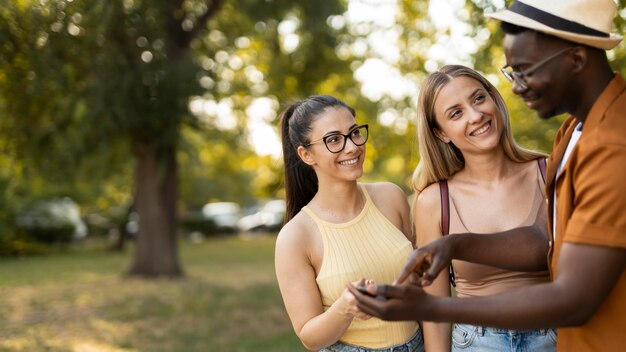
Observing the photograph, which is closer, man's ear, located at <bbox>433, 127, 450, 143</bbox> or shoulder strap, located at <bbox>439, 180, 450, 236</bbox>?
shoulder strap, located at <bbox>439, 180, 450, 236</bbox>

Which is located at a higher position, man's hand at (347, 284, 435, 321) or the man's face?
the man's face

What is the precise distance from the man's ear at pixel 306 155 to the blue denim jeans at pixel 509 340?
1056 mm

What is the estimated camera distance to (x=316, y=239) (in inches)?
125

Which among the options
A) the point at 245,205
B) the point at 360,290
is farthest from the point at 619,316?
the point at 245,205

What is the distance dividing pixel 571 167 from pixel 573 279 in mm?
307

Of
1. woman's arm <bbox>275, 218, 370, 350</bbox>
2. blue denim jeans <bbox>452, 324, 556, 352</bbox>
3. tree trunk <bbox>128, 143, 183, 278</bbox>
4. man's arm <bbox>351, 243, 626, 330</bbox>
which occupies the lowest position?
tree trunk <bbox>128, 143, 183, 278</bbox>

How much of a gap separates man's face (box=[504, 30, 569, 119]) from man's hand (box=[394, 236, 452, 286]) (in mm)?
537

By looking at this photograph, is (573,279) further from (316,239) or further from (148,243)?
(148,243)

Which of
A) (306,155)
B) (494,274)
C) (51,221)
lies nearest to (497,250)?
(494,274)

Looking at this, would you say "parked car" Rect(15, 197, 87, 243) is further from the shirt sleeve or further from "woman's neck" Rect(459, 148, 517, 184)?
the shirt sleeve

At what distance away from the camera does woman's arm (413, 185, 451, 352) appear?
293 cm


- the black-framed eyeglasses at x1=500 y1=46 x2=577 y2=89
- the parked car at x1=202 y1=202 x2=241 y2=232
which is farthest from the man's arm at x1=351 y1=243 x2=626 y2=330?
the parked car at x1=202 y1=202 x2=241 y2=232

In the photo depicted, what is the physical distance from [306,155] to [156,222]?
14.2 meters

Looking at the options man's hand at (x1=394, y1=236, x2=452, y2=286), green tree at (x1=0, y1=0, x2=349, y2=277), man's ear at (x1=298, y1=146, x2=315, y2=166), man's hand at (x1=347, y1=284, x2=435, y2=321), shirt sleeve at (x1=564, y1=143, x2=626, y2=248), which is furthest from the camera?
green tree at (x1=0, y1=0, x2=349, y2=277)
